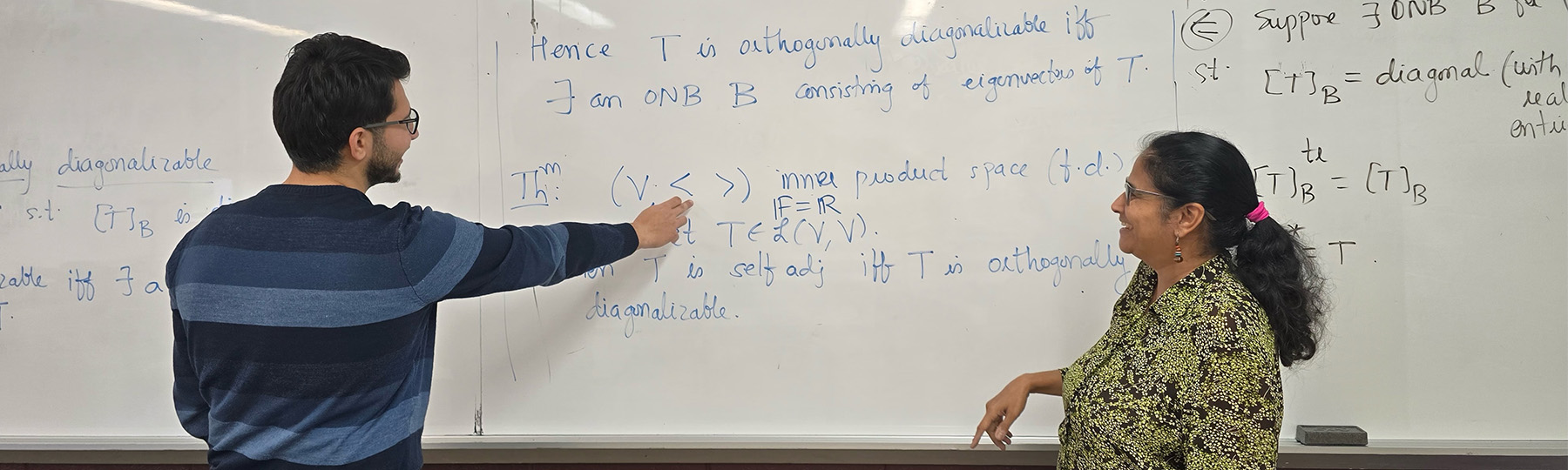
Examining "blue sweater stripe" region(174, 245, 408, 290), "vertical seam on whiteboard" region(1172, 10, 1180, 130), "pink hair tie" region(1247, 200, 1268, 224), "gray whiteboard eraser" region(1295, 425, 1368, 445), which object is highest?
"vertical seam on whiteboard" region(1172, 10, 1180, 130)

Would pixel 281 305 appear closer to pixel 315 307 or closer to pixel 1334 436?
pixel 315 307

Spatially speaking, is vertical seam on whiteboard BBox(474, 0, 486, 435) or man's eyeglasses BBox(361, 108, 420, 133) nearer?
man's eyeglasses BBox(361, 108, 420, 133)

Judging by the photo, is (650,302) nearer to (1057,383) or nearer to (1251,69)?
(1057,383)

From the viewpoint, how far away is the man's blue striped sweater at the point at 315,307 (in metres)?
1.01

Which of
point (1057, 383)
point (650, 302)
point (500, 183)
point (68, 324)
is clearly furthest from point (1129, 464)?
point (68, 324)

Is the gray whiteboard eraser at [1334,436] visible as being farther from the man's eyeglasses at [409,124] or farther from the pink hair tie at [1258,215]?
the man's eyeglasses at [409,124]

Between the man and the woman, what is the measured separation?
87cm

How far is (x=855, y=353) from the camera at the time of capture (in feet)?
4.94

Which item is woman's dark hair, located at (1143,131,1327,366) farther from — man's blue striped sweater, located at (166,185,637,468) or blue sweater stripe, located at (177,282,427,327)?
blue sweater stripe, located at (177,282,427,327)

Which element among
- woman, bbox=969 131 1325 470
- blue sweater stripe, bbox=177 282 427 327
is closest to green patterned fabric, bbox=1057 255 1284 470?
woman, bbox=969 131 1325 470

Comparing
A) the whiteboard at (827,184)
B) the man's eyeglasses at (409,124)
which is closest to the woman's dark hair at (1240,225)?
the whiteboard at (827,184)

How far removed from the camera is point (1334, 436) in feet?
4.64

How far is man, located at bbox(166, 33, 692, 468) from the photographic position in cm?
101

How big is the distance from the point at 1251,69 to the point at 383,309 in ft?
4.94
